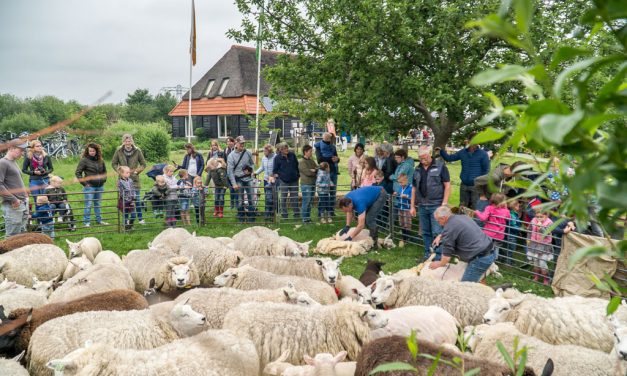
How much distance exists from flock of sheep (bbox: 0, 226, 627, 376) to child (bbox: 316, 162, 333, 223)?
459 cm

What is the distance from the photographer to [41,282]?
641 cm

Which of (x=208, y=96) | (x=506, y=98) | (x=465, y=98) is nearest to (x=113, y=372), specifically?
(x=465, y=98)

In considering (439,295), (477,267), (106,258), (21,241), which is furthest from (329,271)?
(21,241)

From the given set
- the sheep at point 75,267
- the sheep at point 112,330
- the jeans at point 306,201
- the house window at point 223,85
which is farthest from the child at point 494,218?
the house window at point 223,85

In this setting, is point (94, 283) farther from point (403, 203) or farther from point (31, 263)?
point (403, 203)

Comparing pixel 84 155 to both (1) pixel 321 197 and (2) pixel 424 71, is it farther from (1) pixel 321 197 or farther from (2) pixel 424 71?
(2) pixel 424 71

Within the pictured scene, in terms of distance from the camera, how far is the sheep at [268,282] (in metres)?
5.77

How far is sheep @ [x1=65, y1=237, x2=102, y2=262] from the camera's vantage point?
7840mm

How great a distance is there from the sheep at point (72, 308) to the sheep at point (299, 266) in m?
2.07

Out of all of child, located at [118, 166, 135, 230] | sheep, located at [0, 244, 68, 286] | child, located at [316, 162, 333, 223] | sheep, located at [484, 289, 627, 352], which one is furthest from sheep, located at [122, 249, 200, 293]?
child, located at [316, 162, 333, 223]

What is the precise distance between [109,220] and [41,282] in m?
4.82

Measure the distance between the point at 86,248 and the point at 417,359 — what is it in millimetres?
6468

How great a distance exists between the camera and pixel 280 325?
4414 millimetres

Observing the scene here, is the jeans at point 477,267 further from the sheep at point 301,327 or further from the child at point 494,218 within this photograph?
the sheep at point 301,327
